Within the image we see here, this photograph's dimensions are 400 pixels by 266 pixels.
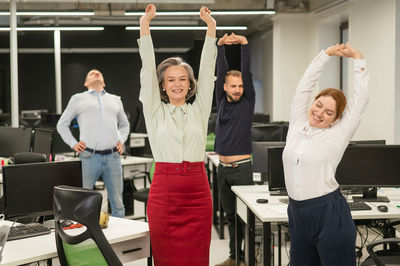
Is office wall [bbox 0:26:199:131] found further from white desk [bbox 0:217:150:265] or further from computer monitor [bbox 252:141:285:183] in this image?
white desk [bbox 0:217:150:265]

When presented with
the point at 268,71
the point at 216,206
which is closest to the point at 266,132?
the point at 216,206

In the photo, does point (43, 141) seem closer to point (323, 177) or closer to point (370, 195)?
point (370, 195)

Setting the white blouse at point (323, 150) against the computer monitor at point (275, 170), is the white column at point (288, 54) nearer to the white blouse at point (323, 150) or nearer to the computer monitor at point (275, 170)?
the computer monitor at point (275, 170)

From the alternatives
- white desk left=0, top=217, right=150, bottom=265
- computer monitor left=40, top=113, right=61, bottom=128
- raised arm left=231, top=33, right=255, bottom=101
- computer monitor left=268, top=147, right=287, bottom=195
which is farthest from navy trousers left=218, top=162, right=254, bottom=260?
computer monitor left=40, top=113, right=61, bottom=128

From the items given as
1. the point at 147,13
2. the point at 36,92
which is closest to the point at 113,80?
the point at 36,92

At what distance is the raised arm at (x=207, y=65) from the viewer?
2818 mm

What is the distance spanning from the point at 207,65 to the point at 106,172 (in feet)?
9.75

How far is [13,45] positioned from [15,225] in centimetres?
420

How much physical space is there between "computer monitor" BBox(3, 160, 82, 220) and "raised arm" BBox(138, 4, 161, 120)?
1.00 m

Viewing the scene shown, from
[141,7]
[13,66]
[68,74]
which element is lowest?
[13,66]

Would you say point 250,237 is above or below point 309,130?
below

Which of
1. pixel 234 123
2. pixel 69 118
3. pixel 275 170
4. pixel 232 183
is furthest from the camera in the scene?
pixel 69 118

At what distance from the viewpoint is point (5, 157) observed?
633cm

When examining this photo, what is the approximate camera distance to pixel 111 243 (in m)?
3.12
